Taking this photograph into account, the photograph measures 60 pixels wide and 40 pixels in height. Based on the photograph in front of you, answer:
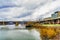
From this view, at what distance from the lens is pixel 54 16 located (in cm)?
264

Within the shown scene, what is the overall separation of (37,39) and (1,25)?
0.70m

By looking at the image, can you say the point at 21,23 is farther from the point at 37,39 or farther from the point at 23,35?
the point at 37,39

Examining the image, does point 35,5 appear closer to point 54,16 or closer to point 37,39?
point 54,16

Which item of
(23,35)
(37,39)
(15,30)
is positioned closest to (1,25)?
(15,30)

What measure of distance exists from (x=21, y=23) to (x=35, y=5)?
0.42 m

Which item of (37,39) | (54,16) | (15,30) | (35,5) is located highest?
(35,5)

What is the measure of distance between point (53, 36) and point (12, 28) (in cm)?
75

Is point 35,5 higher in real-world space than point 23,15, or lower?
higher

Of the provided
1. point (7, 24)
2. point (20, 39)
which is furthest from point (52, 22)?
point (7, 24)

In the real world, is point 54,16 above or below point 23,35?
above

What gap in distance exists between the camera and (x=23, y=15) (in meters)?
2.66

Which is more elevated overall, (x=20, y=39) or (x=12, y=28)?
(x=12, y=28)

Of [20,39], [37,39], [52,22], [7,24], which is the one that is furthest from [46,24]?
[7,24]

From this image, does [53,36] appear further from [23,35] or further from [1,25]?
[1,25]
